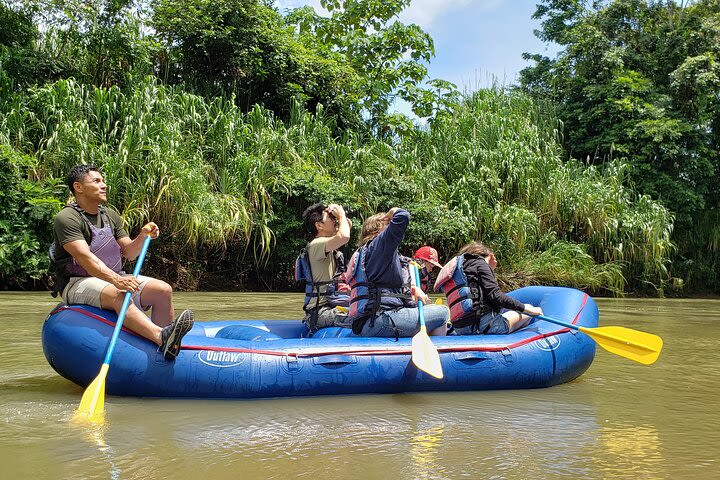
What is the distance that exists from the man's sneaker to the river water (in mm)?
217

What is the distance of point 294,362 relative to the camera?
10.2 feet

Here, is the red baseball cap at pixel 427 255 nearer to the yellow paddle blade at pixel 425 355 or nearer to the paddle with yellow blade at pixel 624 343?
the paddle with yellow blade at pixel 624 343

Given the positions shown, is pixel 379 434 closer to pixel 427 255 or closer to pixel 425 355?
pixel 425 355

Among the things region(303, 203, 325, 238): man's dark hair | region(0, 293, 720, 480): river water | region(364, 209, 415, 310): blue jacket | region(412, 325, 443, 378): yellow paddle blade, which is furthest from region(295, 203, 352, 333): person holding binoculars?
region(0, 293, 720, 480): river water

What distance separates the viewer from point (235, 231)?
953 centimetres

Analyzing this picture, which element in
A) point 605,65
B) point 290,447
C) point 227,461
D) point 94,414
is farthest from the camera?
point 605,65

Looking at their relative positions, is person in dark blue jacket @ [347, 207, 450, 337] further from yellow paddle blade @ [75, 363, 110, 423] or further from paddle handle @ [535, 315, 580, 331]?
yellow paddle blade @ [75, 363, 110, 423]

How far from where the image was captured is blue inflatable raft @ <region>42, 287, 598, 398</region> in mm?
3002

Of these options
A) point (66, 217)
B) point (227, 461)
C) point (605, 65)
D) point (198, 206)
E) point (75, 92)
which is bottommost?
point (227, 461)

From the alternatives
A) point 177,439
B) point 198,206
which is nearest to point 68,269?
point 177,439

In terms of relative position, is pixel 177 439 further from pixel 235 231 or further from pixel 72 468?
pixel 235 231

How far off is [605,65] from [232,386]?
42.0 feet

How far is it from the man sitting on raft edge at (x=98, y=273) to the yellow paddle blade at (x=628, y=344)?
6.84 feet

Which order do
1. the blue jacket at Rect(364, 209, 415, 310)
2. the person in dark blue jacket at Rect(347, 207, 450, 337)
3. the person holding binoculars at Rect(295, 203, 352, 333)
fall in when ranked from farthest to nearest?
the person holding binoculars at Rect(295, 203, 352, 333) < the person in dark blue jacket at Rect(347, 207, 450, 337) < the blue jacket at Rect(364, 209, 415, 310)
